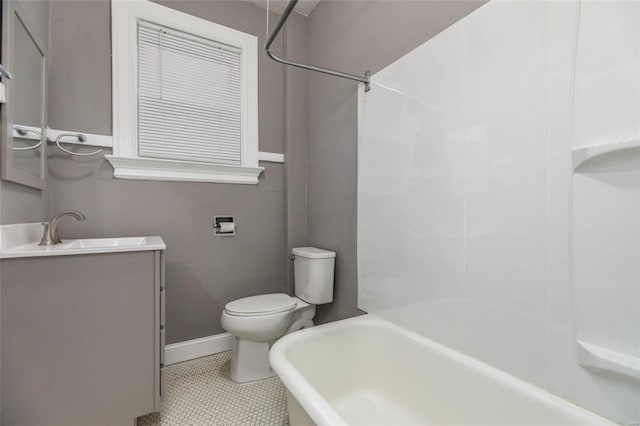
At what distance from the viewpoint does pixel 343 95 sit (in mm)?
1863

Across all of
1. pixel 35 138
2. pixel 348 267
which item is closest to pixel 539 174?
pixel 348 267

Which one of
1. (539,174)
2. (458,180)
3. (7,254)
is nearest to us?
(539,174)

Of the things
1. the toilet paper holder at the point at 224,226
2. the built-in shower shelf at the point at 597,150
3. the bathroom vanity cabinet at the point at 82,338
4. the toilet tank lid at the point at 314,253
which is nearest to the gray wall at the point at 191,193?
the toilet paper holder at the point at 224,226

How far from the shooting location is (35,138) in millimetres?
1411

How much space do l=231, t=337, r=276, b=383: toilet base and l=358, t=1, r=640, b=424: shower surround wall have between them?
0.87 m

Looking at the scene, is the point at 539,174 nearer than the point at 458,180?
Yes

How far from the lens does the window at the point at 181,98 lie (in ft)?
5.82

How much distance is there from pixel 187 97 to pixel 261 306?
5.12 ft

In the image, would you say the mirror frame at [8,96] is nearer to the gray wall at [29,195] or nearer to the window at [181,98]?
the gray wall at [29,195]

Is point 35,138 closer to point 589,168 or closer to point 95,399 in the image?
point 95,399

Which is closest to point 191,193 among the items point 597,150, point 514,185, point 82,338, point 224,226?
point 224,226

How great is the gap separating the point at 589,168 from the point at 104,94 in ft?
7.96

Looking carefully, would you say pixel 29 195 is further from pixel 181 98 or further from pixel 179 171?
pixel 181 98

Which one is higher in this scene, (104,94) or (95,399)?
(104,94)
